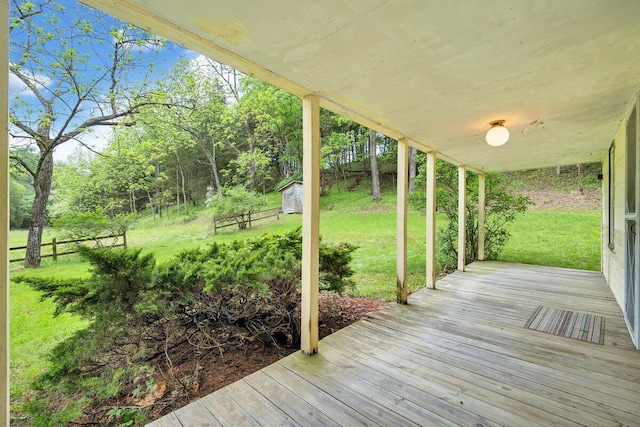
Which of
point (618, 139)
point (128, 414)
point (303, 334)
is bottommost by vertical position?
point (128, 414)

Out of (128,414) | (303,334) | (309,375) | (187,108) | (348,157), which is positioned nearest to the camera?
(128,414)

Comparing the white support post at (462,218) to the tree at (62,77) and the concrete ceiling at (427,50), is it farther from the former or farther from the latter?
the tree at (62,77)

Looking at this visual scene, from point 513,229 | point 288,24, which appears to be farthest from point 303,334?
point 513,229

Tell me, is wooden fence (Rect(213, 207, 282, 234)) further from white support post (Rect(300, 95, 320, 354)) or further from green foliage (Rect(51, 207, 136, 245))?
white support post (Rect(300, 95, 320, 354))

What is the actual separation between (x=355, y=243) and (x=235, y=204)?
3106 millimetres

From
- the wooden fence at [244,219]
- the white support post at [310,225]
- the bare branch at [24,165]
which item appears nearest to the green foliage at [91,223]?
the bare branch at [24,165]

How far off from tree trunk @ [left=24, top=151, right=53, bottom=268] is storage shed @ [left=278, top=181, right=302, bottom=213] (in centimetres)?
534

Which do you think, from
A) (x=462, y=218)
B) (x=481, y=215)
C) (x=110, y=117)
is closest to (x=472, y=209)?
(x=481, y=215)

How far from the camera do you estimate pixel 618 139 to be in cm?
321

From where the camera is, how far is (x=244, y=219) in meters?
5.68

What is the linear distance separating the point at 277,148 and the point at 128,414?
6.80 m

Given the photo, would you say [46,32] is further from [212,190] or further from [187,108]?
[212,190]

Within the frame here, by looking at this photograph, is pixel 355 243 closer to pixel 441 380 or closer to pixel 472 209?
pixel 472 209

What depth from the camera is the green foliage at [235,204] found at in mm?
5305
